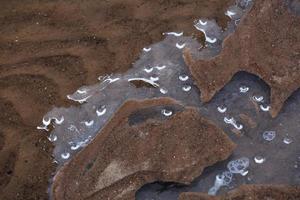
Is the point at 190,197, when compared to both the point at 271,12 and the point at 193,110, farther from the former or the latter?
the point at 271,12

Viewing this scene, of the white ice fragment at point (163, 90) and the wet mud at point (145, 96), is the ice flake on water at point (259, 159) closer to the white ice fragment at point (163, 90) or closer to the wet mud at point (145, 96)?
the wet mud at point (145, 96)

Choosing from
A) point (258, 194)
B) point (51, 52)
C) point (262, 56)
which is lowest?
point (258, 194)

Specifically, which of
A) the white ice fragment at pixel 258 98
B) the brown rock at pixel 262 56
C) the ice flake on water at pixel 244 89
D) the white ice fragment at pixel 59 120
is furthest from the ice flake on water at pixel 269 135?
the white ice fragment at pixel 59 120

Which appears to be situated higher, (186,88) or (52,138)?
(186,88)

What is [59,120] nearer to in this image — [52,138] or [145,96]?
[52,138]

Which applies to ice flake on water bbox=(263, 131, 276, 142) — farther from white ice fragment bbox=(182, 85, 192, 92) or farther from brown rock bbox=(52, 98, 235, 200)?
white ice fragment bbox=(182, 85, 192, 92)

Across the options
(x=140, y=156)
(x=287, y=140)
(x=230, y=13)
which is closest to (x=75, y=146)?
(x=140, y=156)
